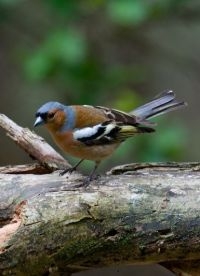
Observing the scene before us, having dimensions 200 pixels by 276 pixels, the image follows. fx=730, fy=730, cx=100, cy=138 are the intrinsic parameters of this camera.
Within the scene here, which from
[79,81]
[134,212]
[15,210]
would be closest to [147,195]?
[134,212]

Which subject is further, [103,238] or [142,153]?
[142,153]

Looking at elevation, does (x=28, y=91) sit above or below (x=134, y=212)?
above

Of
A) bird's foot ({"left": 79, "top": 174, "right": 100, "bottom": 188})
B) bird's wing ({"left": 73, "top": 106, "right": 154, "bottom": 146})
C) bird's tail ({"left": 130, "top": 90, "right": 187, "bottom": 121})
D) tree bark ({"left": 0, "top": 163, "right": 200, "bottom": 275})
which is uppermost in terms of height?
bird's tail ({"left": 130, "top": 90, "right": 187, "bottom": 121})

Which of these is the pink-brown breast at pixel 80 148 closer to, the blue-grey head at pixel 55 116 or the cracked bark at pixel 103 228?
the blue-grey head at pixel 55 116

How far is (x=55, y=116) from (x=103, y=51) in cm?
220

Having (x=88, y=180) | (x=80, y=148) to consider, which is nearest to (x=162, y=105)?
(x=80, y=148)

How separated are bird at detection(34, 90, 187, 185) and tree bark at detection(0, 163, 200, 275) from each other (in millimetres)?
663

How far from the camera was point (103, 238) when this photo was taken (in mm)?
3010

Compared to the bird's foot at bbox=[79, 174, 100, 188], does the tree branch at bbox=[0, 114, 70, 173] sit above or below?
above

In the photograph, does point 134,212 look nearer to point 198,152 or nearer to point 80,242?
point 80,242

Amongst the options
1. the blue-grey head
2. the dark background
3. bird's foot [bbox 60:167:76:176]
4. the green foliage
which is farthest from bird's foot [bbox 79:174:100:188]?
the green foliage

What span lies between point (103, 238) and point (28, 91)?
453cm

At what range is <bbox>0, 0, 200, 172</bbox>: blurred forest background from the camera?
4992 millimetres

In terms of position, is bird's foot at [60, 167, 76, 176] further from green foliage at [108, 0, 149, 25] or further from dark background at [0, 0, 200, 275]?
green foliage at [108, 0, 149, 25]
